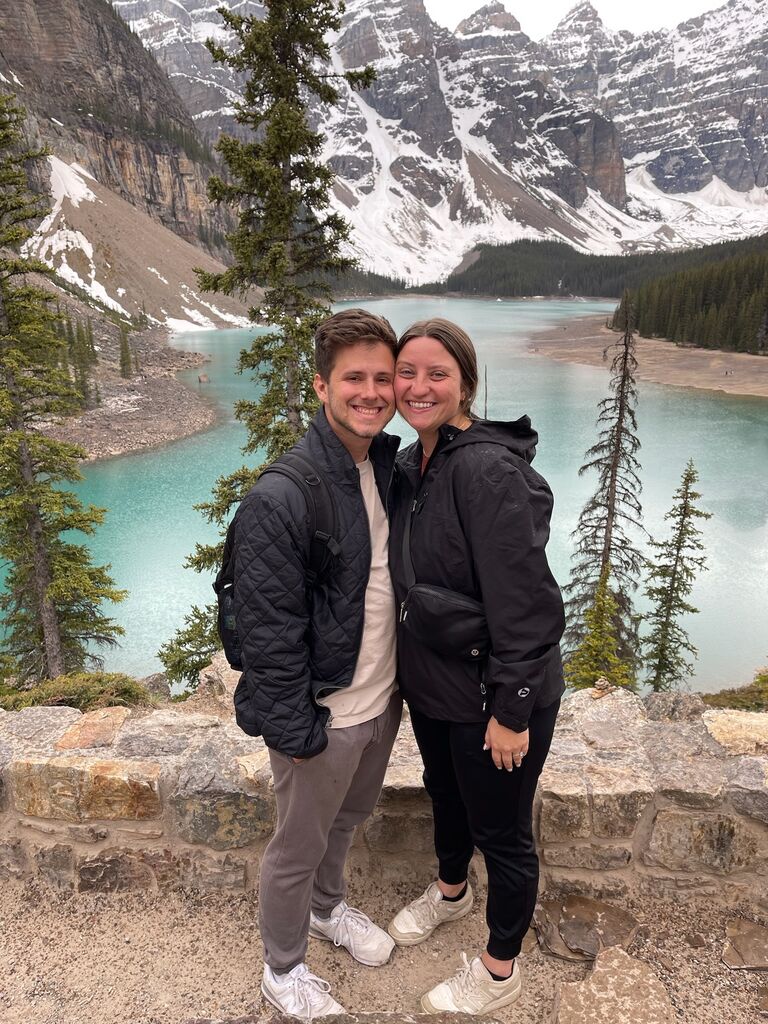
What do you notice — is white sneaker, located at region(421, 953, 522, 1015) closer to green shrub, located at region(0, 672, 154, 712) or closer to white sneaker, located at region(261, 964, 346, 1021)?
white sneaker, located at region(261, 964, 346, 1021)

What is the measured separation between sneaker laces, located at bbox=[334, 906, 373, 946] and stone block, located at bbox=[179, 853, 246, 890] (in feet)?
1.82

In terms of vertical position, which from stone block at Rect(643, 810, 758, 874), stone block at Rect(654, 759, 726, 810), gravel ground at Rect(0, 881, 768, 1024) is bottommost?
gravel ground at Rect(0, 881, 768, 1024)

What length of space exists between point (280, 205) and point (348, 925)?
942cm

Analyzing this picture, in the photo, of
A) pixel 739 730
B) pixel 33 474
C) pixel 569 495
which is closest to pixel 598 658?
pixel 739 730

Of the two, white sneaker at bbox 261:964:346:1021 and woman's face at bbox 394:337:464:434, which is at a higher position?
woman's face at bbox 394:337:464:434

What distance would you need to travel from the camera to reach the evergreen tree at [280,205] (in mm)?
9211

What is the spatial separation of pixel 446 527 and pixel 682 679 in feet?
46.8

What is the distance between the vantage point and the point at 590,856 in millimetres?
3031

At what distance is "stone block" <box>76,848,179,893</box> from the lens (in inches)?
122

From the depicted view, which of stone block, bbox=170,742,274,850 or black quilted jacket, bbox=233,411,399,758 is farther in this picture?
stone block, bbox=170,742,274,850

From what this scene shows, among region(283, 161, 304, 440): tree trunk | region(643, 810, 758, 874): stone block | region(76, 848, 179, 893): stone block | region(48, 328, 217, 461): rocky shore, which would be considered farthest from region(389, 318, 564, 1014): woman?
region(48, 328, 217, 461): rocky shore

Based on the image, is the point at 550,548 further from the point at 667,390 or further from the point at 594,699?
the point at 667,390

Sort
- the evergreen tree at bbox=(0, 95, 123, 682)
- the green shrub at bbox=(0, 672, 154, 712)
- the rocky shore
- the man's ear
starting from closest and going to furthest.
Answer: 1. the man's ear
2. the green shrub at bbox=(0, 672, 154, 712)
3. the evergreen tree at bbox=(0, 95, 123, 682)
4. the rocky shore

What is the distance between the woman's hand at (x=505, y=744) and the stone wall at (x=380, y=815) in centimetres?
94
